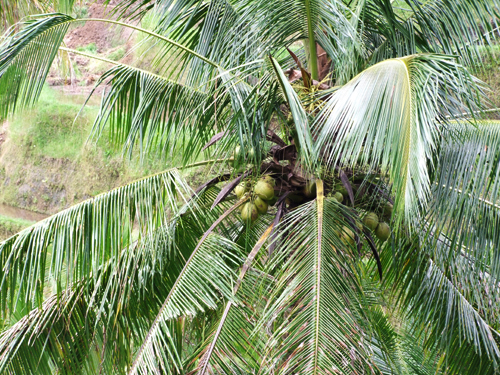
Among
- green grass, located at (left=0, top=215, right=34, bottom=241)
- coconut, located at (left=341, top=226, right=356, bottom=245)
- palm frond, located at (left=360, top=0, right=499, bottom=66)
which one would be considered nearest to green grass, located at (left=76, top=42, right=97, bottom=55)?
green grass, located at (left=0, top=215, right=34, bottom=241)

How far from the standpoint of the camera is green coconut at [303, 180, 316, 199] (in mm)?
2658

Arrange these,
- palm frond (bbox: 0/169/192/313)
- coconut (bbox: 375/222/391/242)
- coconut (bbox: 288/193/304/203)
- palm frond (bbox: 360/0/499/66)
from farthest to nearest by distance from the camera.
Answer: palm frond (bbox: 360/0/499/66) → coconut (bbox: 288/193/304/203) → coconut (bbox: 375/222/391/242) → palm frond (bbox: 0/169/192/313)

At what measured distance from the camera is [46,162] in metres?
11.7

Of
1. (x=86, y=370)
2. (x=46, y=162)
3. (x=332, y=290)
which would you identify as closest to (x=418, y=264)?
(x=332, y=290)

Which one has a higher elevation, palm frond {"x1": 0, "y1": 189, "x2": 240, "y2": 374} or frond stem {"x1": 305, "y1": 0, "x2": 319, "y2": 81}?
frond stem {"x1": 305, "y1": 0, "x2": 319, "y2": 81}

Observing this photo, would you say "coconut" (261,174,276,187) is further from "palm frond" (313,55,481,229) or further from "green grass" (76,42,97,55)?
"green grass" (76,42,97,55)

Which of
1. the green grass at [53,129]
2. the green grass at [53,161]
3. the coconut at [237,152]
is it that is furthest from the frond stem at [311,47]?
the green grass at [53,129]

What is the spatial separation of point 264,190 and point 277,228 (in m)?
0.20

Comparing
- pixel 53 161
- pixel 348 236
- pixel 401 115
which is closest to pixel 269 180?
pixel 348 236

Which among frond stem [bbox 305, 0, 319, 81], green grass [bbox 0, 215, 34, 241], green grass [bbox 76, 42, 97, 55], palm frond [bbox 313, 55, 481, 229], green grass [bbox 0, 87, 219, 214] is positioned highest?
green grass [bbox 76, 42, 97, 55]

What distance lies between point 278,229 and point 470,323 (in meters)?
1.07

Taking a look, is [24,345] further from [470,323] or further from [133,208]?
[470,323]

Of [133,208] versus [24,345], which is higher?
[133,208]

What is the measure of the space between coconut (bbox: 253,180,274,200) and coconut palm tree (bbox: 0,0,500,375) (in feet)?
0.05
